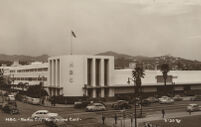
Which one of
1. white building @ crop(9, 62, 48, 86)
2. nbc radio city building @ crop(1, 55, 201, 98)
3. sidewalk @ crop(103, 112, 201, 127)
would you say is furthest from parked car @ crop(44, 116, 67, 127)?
white building @ crop(9, 62, 48, 86)

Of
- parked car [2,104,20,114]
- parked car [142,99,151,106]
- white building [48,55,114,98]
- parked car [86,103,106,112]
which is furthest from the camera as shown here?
white building [48,55,114,98]

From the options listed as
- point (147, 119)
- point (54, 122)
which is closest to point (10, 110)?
point (54, 122)

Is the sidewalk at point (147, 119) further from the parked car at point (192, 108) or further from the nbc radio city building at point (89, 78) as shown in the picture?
the nbc radio city building at point (89, 78)

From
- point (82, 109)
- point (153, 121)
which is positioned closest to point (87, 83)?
point (82, 109)

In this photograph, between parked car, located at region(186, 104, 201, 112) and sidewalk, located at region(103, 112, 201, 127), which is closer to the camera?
sidewalk, located at region(103, 112, 201, 127)

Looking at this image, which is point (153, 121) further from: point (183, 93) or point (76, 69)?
point (183, 93)

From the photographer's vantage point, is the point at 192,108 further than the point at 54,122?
Yes

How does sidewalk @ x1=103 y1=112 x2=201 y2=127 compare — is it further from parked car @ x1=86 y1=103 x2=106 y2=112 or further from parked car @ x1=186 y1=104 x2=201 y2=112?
parked car @ x1=86 y1=103 x2=106 y2=112

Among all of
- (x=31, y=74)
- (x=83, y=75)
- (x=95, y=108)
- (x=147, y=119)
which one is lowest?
(x=147, y=119)

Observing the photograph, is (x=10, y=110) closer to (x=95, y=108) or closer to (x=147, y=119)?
(x=95, y=108)

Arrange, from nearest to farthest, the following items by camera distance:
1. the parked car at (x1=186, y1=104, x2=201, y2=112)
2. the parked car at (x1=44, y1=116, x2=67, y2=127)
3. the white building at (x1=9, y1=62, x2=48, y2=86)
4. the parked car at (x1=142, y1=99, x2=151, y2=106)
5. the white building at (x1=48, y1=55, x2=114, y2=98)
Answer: the parked car at (x1=44, y1=116, x2=67, y2=127)
the parked car at (x1=186, y1=104, x2=201, y2=112)
the parked car at (x1=142, y1=99, x2=151, y2=106)
the white building at (x1=48, y1=55, x2=114, y2=98)
the white building at (x1=9, y1=62, x2=48, y2=86)

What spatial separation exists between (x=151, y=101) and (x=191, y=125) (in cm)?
2804

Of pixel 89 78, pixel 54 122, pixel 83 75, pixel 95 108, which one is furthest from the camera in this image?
pixel 89 78

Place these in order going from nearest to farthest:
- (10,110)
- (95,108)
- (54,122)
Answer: (54,122), (10,110), (95,108)
